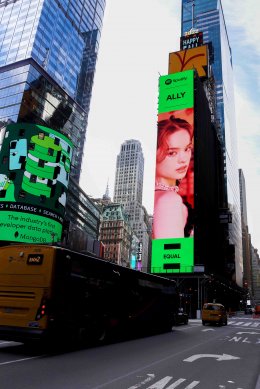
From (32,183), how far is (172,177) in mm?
35348

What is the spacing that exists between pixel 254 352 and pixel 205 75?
96399 millimetres

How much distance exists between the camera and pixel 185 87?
87188 mm

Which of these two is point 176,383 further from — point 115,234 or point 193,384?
point 115,234

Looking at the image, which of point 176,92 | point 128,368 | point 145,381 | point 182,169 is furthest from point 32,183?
point 145,381

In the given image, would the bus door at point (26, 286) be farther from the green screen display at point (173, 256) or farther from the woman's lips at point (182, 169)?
the woman's lips at point (182, 169)

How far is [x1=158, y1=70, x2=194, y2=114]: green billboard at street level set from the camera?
8581cm

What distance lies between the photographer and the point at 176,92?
8775cm

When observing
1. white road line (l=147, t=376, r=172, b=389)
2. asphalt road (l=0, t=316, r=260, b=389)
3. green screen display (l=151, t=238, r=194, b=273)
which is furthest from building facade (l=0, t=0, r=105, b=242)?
white road line (l=147, t=376, r=172, b=389)

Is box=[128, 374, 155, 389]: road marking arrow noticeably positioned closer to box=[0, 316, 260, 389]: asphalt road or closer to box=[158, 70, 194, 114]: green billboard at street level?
box=[0, 316, 260, 389]: asphalt road

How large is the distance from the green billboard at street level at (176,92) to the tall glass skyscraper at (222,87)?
5695cm

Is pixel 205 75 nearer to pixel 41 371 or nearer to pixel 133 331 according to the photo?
pixel 133 331

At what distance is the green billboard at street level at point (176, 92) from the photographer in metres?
85.8

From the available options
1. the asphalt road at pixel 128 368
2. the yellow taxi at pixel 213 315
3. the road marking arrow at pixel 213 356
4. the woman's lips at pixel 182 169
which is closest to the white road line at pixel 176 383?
the asphalt road at pixel 128 368

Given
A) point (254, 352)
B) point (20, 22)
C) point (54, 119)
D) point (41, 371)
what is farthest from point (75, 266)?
point (20, 22)
